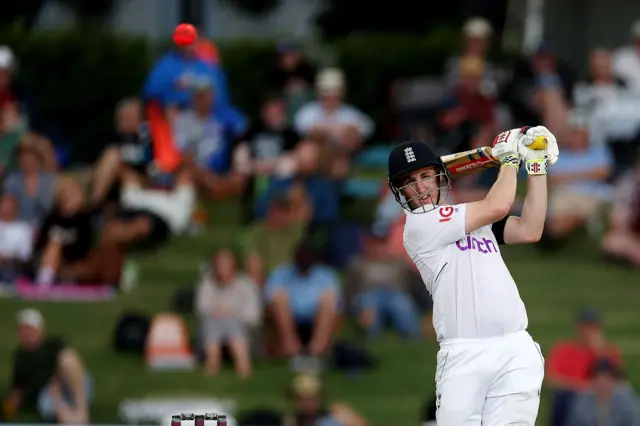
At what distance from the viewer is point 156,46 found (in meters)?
17.3

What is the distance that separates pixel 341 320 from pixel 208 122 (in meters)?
2.48

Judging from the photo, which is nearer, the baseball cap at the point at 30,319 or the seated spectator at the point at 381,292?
the baseball cap at the point at 30,319

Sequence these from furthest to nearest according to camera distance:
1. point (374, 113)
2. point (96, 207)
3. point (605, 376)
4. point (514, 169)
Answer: point (374, 113) < point (96, 207) < point (605, 376) < point (514, 169)

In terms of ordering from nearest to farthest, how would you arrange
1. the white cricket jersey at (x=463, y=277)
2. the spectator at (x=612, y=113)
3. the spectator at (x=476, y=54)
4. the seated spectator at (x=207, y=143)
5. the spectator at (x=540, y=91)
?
the white cricket jersey at (x=463, y=277)
the seated spectator at (x=207, y=143)
the spectator at (x=540, y=91)
the spectator at (x=476, y=54)
the spectator at (x=612, y=113)

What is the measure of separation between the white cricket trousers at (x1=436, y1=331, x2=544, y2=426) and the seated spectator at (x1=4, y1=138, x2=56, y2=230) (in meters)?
7.77

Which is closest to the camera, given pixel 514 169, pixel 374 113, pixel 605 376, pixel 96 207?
pixel 514 169

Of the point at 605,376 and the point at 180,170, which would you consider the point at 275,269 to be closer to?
the point at 180,170

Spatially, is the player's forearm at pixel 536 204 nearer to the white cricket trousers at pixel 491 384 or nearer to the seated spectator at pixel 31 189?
the white cricket trousers at pixel 491 384

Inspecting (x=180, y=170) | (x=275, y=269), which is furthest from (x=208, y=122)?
(x=275, y=269)

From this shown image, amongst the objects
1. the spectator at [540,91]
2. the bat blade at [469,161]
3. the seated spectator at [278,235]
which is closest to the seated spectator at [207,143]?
the seated spectator at [278,235]

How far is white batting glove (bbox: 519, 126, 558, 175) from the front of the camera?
709 centimetres

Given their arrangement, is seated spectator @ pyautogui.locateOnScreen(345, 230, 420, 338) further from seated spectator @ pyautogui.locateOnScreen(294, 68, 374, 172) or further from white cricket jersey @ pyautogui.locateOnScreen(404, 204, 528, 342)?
white cricket jersey @ pyautogui.locateOnScreen(404, 204, 528, 342)

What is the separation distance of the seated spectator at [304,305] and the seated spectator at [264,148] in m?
1.26

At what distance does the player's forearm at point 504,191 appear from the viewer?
7.09 meters
